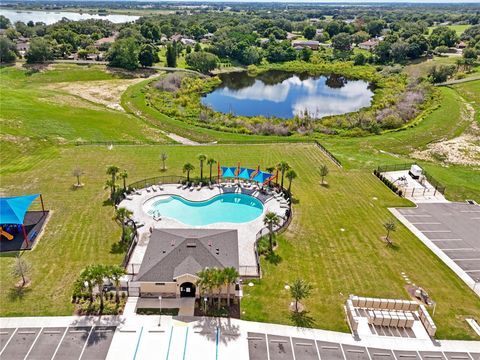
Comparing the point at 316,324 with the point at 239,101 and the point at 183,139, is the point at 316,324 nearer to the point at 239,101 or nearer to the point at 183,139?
the point at 183,139

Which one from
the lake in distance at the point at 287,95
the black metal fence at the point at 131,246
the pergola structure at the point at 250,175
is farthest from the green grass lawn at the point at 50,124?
the lake in distance at the point at 287,95

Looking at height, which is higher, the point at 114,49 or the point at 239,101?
the point at 114,49

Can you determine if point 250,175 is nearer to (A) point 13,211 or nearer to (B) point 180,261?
(B) point 180,261

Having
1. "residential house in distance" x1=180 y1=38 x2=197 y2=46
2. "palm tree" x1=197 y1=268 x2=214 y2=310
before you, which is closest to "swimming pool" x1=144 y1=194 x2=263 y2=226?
"palm tree" x1=197 y1=268 x2=214 y2=310

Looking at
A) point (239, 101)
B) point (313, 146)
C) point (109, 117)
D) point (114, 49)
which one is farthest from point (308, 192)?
point (114, 49)

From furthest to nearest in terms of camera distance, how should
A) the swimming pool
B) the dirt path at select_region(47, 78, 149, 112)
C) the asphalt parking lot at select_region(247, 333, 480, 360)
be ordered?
the dirt path at select_region(47, 78, 149, 112)
the swimming pool
the asphalt parking lot at select_region(247, 333, 480, 360)

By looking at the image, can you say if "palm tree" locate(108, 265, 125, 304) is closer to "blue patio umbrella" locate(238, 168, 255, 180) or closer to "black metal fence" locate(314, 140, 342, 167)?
"blue patio umbrella" locate(238, 168, 255, 180)
